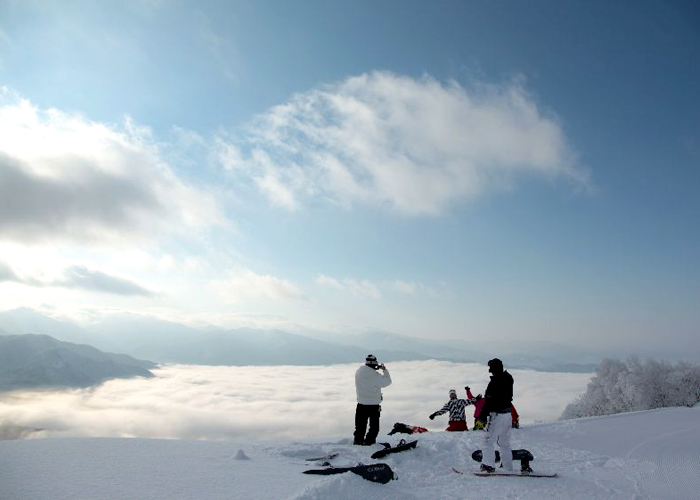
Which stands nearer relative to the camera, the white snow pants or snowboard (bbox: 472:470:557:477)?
snowboard (bbox: 472:470:557:477)

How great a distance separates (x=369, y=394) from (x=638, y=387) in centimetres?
4336

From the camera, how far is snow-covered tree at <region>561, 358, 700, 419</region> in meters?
40.7

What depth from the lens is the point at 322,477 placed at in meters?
6.00

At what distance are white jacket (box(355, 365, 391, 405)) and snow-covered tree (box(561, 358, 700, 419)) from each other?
42221 millimetres

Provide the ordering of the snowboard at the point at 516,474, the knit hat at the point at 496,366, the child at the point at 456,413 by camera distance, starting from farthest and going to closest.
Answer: the child at the point at 456,413, the knit hat at the point at 496,366, the snowboard at the point at 516,474

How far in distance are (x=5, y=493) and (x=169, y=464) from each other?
6.89ft

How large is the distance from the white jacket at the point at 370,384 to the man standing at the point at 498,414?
107 inches

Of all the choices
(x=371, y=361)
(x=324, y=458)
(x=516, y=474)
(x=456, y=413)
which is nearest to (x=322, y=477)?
(x=324, y=458)

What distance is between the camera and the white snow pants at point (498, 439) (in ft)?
25.3

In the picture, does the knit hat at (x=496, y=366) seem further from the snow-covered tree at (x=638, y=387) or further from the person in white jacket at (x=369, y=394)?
the snow-covered tree at (x=638, y=387)

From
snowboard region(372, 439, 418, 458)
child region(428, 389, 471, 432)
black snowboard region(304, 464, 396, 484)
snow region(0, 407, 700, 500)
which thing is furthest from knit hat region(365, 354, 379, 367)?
black snowboard region(304, 464, 396, 484)

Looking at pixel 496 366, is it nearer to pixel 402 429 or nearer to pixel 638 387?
pixel 402 429

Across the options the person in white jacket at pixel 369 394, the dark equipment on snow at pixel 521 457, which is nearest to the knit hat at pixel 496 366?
the dark equipment on snow at pixel 521 457

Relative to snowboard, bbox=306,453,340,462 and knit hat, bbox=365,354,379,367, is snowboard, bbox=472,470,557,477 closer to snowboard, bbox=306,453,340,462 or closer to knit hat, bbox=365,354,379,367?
snowboard, bbox=306,453,340,462
